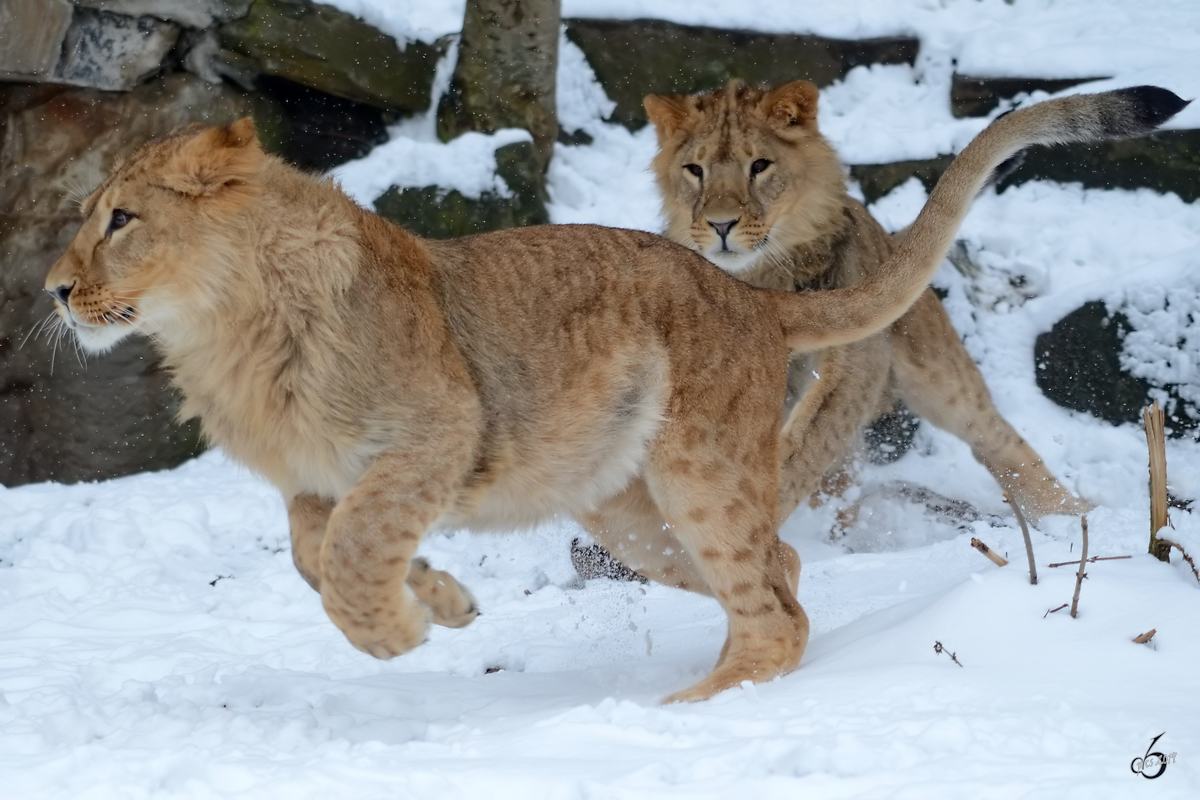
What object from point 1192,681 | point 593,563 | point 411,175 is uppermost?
point 1192,681

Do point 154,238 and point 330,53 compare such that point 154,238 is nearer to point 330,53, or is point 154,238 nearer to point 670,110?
point 670,110

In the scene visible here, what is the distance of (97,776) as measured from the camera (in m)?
2.92

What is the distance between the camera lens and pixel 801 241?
6.05 metres

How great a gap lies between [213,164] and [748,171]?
2.94 metres

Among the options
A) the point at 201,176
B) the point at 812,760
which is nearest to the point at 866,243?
the point at 201,176

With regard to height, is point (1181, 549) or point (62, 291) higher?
point (62, 291)

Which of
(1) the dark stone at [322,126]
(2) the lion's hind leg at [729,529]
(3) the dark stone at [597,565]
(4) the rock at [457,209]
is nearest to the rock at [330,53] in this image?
(1) the dark stone at [322,126]

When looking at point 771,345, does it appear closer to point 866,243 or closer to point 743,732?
point 743,732

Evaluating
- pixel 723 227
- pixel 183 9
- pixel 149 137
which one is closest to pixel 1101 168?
pixel 723 227

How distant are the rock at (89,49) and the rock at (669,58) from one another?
115 inches

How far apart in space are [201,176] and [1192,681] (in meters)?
2.69

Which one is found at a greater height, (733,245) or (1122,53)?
(1122,53)

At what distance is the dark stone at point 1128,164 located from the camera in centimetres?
848

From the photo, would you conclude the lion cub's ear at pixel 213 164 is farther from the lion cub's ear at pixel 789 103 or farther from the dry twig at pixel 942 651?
the lion cub's ear at pixel 789 103
